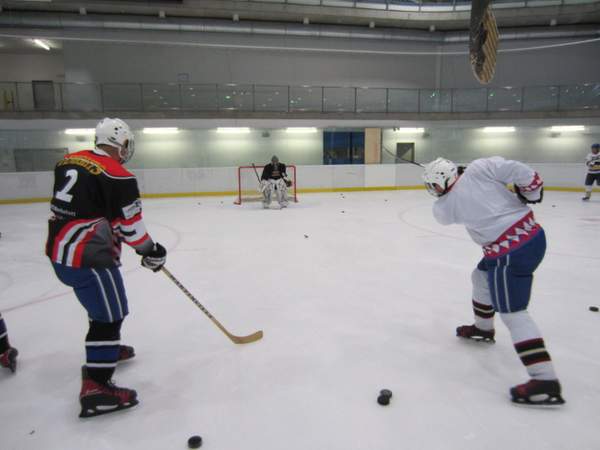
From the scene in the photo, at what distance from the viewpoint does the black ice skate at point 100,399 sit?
1863 millimetres

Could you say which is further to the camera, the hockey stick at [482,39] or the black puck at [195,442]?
the hockey stick at [482,39]

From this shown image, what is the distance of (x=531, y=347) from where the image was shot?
190 cm

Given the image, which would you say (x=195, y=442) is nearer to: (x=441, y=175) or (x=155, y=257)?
(x=155, y=257)

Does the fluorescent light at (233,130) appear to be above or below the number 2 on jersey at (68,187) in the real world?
above

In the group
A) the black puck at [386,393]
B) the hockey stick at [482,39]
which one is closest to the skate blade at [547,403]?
the black puck at [386,393]

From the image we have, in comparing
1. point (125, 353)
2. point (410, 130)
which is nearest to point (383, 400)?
point (125, 353)

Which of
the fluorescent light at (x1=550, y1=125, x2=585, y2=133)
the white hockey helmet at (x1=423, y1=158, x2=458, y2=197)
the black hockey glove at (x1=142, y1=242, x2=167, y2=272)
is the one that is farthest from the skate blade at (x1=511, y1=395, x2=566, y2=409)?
the fluorescent light at (x1=550, y1=125, x2=585, y2=133)

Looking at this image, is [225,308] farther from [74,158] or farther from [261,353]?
[74,158]

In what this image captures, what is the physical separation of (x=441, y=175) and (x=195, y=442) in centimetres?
169

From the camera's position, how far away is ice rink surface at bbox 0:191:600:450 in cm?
175

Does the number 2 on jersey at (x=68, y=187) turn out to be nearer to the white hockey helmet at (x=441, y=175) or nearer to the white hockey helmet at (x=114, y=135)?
the white hockey helmet at (x=114, y=135)

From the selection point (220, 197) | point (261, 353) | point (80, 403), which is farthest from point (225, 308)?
point (220, 197)

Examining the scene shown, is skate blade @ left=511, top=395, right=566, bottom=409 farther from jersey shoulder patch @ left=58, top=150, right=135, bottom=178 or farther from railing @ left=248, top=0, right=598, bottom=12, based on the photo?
railing @ left=248, top=0, right=598, bottom=12

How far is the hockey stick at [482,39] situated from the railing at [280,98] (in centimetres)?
790
